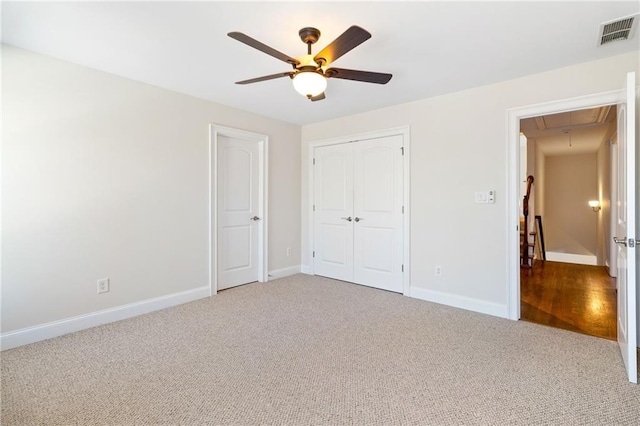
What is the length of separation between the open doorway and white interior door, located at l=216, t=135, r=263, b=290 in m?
3.32

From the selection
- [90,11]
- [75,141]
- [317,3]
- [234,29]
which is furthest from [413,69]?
[75,141]

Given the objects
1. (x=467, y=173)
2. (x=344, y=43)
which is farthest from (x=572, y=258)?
(x=344, y=43)

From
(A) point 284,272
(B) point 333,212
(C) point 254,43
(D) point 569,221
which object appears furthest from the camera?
(D) point 569,221

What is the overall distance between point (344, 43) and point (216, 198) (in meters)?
2.63

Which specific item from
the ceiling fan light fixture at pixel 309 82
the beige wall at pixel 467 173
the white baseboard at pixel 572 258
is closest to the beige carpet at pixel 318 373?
the beige wall at pixel 467 173

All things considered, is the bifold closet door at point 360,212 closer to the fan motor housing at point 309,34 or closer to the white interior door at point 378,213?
the white interior door at point 378,213

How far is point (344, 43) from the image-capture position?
1.87 m

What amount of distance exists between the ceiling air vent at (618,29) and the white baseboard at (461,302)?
2.43 metres

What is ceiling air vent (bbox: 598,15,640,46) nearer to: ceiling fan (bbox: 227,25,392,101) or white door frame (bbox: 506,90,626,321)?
white door frame (bbox: 506,90,626,321)

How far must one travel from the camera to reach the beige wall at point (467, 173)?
9.80 ft

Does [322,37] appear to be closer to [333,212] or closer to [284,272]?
[333,212]

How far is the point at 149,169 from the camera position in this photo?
130 inches

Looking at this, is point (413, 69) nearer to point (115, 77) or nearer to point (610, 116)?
point (115, 77)

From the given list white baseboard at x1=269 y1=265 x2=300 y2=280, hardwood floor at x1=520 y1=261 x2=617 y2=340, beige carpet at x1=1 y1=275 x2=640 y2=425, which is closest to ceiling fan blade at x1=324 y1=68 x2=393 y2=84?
beige carpet at x1=1 y1=275 x2=640 y2=425
